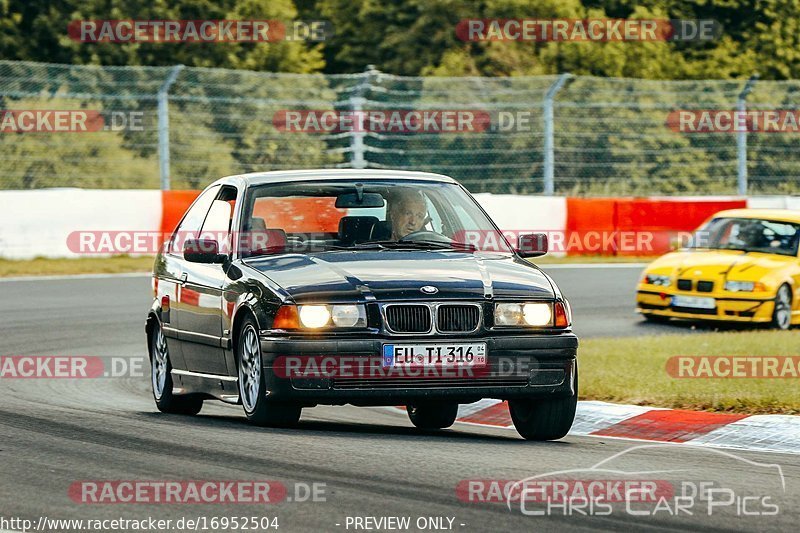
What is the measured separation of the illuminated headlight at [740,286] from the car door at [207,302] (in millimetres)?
8346

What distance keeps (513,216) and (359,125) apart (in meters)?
3.34

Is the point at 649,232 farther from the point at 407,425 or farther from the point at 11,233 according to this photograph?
the point at 407,425

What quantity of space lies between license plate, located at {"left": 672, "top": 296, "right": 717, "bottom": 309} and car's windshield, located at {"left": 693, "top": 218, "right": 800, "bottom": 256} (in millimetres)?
1082

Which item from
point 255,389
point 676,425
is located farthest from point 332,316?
point 676,425

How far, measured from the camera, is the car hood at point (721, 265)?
17.8m

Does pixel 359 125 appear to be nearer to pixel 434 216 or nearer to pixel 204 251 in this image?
pixel 434 216

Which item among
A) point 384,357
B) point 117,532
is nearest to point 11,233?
point 384,357

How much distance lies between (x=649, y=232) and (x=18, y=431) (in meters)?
18.8

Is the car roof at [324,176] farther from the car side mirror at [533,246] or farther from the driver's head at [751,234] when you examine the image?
the driver's head at [751,234]

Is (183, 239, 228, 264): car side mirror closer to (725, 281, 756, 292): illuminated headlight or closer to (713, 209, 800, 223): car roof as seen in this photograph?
(725, 281, 756, 292): illuminated headlight

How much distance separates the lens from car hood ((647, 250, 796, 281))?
17844mm

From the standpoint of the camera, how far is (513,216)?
2620 centimetres

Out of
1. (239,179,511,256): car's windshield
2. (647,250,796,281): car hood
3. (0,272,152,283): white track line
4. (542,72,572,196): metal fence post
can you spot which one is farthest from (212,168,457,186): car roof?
(542,72,572,196): metal fence post

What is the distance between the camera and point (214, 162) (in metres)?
28.6
